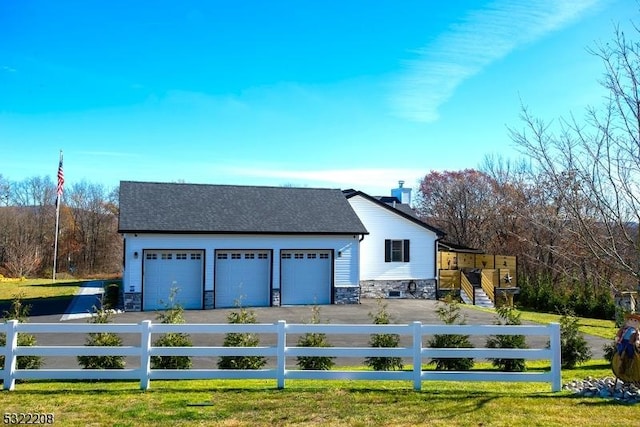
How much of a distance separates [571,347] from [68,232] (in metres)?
51.7

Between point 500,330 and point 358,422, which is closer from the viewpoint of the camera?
point 358,422

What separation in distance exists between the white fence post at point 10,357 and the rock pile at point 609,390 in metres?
8.36

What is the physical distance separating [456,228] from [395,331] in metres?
36.0

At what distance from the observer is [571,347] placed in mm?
10047

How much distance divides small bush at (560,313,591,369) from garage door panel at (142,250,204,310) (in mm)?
14899

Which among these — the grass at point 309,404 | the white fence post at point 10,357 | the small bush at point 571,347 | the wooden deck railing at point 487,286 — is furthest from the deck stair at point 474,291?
the white fence post at point 10,357

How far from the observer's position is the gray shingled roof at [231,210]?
2114 centimetres

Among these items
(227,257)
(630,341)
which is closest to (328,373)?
(630,341)

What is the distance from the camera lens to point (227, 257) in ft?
71.3

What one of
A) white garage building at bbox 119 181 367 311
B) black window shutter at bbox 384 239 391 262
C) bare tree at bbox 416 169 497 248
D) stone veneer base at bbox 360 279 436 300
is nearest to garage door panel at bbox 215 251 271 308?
white garage building at bbox 119 181 367 311

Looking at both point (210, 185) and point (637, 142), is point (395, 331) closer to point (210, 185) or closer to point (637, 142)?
point (637, 142)

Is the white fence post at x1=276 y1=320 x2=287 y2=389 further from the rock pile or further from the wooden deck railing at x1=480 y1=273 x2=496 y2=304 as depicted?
the wooden deck railing at x1=480 y1=273 x2=496 y2=304

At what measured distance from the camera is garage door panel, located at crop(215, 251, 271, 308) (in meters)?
21.5

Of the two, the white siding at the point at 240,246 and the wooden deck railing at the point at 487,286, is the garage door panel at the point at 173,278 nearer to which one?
the white siding at the point at 240,246
